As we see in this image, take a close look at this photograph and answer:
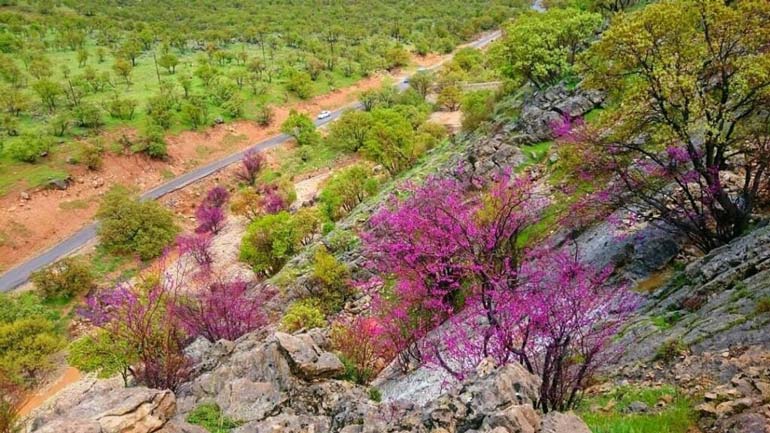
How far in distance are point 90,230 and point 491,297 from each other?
53935mm

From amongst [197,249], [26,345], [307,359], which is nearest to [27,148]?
[197,249]

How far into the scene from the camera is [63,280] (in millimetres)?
47594

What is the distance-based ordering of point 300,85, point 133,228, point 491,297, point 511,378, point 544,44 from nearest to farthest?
point 511,378
point 491,297
point 544,44
point 133,228
point 300,85

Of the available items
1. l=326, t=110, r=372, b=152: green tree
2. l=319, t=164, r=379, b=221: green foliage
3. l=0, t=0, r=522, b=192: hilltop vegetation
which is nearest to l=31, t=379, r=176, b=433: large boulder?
l=319, t=164, r=379, b=221: green foliage

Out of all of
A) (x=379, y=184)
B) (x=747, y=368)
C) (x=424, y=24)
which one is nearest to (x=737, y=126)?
(x=747, y=368)

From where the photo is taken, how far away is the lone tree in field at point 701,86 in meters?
18.8

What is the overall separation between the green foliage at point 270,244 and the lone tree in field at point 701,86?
2881 centimetres

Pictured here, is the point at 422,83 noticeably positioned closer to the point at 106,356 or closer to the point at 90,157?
the point at 90,157

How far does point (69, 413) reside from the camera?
15141mm

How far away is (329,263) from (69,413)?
19415mm

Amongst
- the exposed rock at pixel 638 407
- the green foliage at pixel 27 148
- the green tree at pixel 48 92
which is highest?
the green tree at pixel 48 92

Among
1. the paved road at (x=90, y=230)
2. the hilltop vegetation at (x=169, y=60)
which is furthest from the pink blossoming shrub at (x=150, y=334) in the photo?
the hilltop vegetation at (x=169, y=60)

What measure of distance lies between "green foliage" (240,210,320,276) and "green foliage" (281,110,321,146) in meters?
36.3

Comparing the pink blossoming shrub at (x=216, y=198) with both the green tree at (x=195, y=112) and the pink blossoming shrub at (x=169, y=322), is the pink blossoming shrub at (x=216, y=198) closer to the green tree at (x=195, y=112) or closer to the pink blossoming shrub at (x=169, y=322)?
the green tree at (x=195, y=112)
